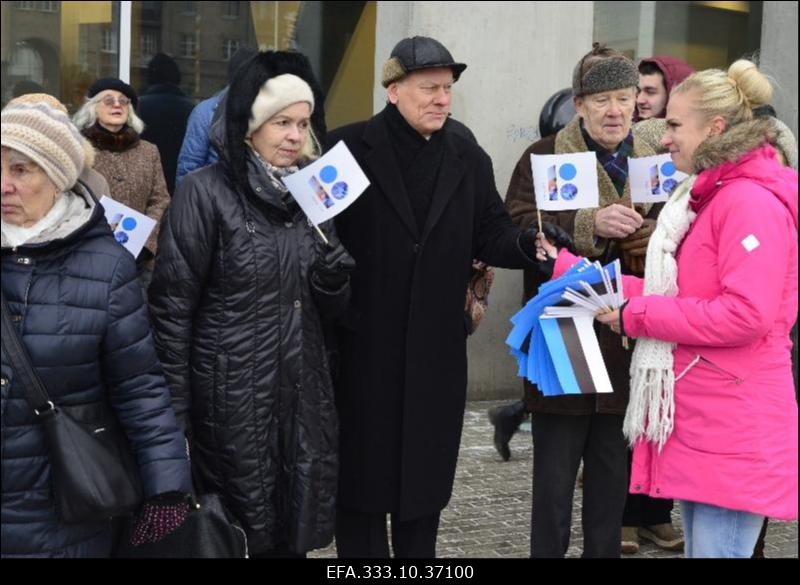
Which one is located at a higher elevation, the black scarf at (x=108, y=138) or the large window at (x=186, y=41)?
the large window at (x=186, y=41)

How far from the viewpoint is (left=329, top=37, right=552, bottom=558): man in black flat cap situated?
4305mm

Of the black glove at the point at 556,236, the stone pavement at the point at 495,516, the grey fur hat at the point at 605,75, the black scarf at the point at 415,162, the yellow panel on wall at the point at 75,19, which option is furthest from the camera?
the yellow panel on wall at the point at 75,19

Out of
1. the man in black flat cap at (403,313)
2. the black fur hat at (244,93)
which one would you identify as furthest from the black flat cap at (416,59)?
the black fur hat at (244,93)

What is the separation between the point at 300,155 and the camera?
409 cm

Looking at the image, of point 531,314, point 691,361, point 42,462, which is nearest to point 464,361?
point 531,314

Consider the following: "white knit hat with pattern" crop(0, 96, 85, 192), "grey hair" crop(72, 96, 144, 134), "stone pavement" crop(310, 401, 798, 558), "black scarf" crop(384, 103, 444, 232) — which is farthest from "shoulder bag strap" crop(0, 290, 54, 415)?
"grey hair" crop(72, 96, 144, 134)

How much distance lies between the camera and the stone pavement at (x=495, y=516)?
5690 millimetres

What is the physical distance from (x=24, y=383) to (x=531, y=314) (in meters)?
1.84

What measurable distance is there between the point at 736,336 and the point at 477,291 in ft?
5.58

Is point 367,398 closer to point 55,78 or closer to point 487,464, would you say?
point 487,464

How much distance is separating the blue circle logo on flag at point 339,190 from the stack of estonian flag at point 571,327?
809mm

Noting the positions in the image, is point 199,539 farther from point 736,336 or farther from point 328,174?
point 736,336

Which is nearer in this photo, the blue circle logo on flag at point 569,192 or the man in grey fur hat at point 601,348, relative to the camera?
the blue circle logo on flag at point 569,192

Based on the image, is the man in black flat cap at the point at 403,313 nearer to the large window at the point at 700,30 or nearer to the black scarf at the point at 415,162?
the black scarf at the point at 415,162
